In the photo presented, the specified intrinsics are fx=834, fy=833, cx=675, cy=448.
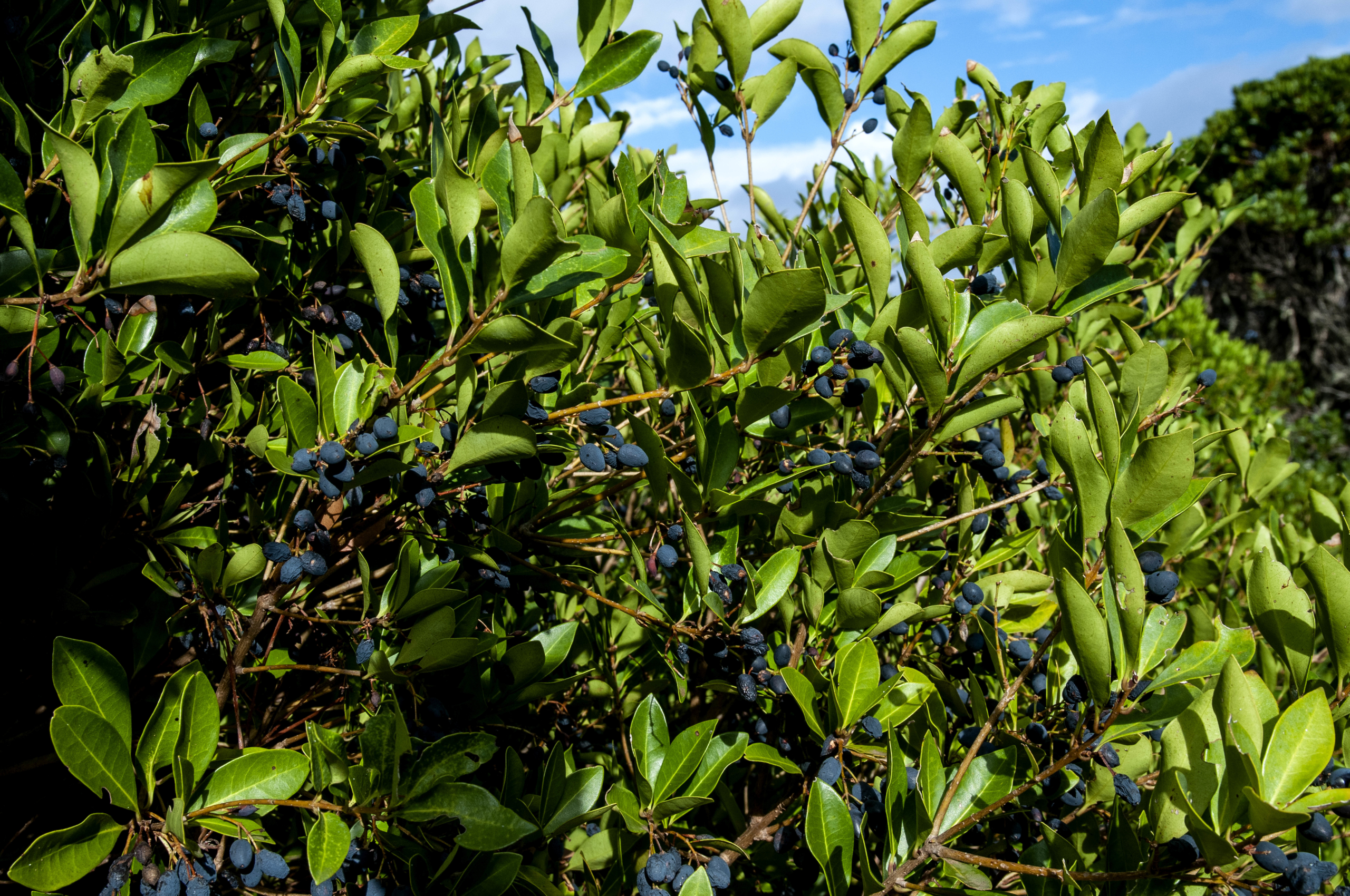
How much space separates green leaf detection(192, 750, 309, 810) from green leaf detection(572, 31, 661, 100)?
1.32 metres

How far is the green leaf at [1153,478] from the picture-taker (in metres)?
1.18

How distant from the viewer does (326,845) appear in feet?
3.37

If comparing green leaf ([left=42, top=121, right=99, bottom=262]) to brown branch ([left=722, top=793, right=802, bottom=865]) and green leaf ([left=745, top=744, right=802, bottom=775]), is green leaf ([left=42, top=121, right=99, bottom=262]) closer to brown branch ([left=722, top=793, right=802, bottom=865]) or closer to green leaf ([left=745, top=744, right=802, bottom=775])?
green leaf ([left=745, top=744, right=802, bottom=775])

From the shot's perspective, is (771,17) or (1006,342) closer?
(1006,342)

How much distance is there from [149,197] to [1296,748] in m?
1.53

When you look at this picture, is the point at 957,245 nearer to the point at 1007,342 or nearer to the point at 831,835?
the point at 1007,342

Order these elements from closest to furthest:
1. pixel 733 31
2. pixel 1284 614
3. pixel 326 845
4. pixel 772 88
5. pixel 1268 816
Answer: pixel 1268 816 < pixel 326 845 < pixel 1284 614 < pixel 733 31 < pixel 772 88

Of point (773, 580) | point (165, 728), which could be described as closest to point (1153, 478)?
point (773, 580)

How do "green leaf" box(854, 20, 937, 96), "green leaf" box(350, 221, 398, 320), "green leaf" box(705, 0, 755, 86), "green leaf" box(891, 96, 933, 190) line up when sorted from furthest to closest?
"green leaf" box(854, 20, 937, 96) < "green leaf" box(705, 0, 755, 86) < "green leaf" box(891, 96, 933, 190) < "green leaf" box(350, 221, 398, 320)

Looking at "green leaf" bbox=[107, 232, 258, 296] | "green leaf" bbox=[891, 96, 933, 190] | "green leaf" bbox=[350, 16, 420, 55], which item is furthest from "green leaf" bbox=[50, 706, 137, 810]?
"green leaf" bbox=[891, 96, 933, 190]

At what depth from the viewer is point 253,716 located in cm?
145

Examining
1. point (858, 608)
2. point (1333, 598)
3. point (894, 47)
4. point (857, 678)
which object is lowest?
point (857, 678)

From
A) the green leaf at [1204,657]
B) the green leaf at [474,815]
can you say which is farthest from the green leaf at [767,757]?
the green leaf at [1204,657]

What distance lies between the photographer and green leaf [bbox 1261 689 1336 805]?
1031 millimetres
